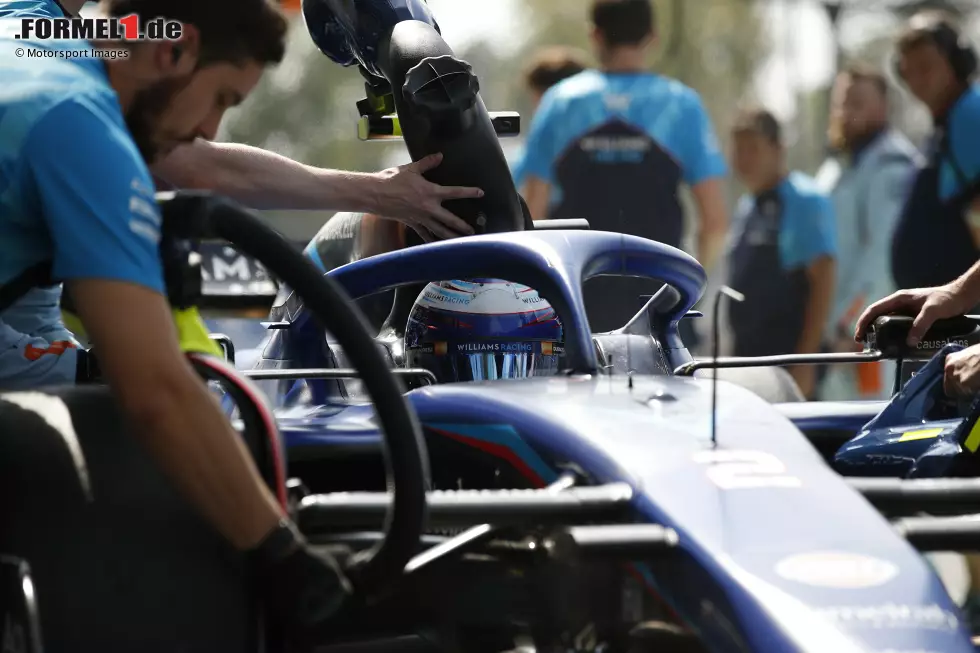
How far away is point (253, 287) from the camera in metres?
5.84

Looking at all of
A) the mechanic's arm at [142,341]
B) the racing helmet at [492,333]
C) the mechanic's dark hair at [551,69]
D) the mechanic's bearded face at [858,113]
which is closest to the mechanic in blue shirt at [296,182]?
the racing helmet at [492,333]

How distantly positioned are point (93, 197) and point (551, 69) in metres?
4.94

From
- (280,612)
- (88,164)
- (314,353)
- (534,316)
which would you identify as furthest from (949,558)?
(88,164)

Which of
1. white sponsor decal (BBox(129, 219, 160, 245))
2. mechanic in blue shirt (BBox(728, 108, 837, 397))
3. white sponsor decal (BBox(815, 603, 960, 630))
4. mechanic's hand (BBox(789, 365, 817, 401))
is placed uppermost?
white sponsor decal (BBox(129, 219, 160, 245))

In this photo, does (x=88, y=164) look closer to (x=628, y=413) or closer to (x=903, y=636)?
(x=628, y=413)

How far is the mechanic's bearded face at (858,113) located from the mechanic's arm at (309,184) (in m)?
3.92

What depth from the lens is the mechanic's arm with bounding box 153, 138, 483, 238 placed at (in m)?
3.36

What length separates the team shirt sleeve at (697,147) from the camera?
6.01 m

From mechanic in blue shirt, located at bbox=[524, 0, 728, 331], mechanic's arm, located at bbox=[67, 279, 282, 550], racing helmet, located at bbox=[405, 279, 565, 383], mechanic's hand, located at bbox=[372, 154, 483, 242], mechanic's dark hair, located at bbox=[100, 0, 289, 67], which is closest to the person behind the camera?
mechanic's arm, located at bbox=[67, 279, 282, 550]

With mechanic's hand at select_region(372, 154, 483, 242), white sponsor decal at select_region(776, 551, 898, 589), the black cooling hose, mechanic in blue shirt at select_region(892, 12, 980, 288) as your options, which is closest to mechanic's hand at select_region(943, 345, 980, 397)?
white sponsor decal at select_region(776, 551, 898, 589)

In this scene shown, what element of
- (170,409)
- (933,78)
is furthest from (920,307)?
(933,78)

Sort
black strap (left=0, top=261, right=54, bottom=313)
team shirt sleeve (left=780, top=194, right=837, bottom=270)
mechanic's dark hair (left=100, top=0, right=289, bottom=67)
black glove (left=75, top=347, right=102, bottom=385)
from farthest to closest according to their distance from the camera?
team shirt sleeve (left=780, top=194, right=837, bottom=270) → black glove (left=75, top=347, right=102, bottom=385) → mechanic's dark hair (left=100, top=0, right=289, bottom=67) → black strap (left=0, top=261, right=54, bottom=313)

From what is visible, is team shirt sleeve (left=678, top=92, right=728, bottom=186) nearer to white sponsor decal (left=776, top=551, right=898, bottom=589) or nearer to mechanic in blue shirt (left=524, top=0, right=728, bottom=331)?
mechanic in blue shirt (left=524, top=0, right=728, bottom=331)

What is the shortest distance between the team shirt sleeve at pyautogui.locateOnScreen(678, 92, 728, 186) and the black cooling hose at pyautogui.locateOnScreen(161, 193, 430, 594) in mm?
4115
